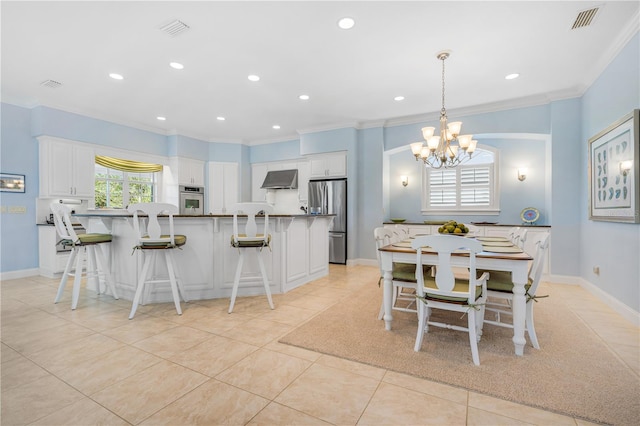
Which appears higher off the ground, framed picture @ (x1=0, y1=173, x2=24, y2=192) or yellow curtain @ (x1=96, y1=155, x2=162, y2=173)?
yellow curtain @ (x1=96, y1=155, x2=162, y2=173)

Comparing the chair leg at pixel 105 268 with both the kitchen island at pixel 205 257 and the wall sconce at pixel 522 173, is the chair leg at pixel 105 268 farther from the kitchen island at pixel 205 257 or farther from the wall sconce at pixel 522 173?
the wall sconce at pixel 522 173

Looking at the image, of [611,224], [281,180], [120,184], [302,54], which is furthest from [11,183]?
[611,224]

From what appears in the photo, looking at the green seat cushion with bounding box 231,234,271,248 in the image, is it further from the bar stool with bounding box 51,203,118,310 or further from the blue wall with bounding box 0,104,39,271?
the blue wall with bounding box 0,104,39,271

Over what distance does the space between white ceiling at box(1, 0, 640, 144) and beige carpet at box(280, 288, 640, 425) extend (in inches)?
112

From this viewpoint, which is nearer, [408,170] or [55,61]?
[55,61]

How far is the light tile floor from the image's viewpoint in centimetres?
150

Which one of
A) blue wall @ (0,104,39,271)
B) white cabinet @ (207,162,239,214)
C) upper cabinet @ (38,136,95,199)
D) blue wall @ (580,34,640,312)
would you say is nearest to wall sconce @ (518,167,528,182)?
blue wall @ (580,34,640,312)

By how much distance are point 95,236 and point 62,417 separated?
2.32 m

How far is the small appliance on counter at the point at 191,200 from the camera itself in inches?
257

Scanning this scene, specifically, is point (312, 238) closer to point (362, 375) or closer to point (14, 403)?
point (362, 375)

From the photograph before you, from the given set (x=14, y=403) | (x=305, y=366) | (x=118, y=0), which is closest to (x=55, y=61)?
(x=118, y=0)

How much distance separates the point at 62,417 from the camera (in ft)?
4.85

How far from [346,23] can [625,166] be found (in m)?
3.08

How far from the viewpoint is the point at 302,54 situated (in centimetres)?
327
